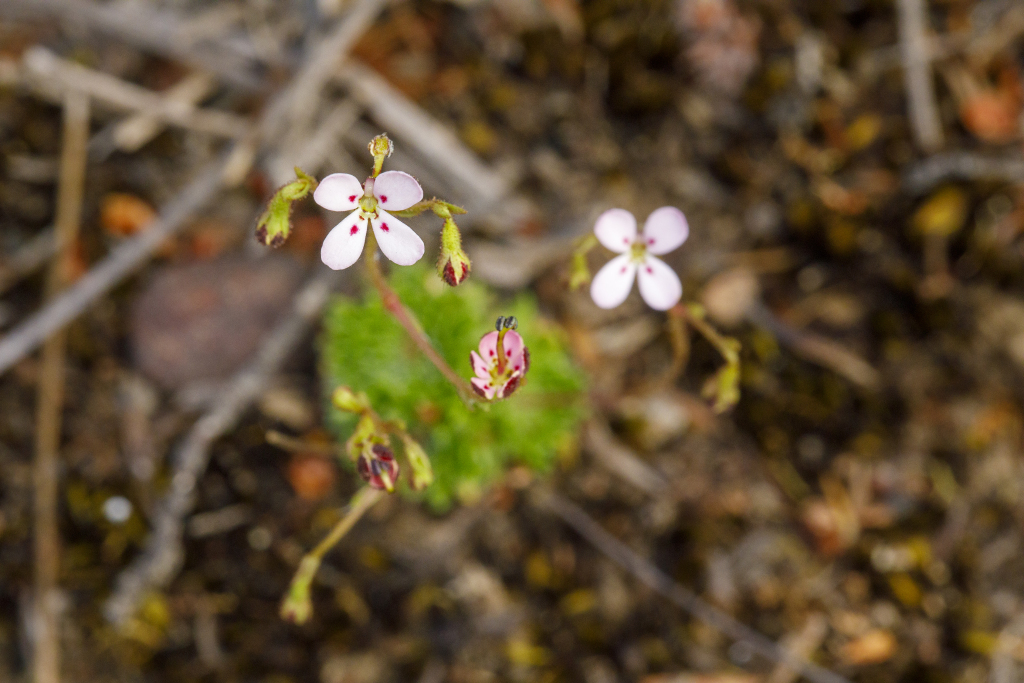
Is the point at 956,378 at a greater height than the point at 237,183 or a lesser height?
lesser

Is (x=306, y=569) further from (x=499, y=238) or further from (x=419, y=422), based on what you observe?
(x=499, y=238)

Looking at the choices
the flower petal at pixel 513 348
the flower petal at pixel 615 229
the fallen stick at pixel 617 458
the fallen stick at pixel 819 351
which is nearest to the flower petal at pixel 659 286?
the flower petal at pixel 615 229

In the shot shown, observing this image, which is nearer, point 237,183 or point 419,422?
point 419,422

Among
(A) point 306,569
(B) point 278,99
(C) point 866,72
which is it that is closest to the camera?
(A) point 306,569

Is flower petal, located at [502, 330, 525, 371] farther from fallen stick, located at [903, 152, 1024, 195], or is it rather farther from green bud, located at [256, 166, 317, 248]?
fallen stick, located at [903, 152, 1024, 195]

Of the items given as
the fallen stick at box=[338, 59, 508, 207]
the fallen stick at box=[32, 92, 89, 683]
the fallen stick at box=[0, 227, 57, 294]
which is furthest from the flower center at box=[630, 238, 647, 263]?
the fallen stick at box=[0, 227, 57, 294]

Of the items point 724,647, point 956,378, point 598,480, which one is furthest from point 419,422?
point 956,378

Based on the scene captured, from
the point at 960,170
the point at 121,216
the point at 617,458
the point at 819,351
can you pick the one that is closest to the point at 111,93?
the point at 121,216

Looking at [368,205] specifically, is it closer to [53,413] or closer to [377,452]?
[377,452]
